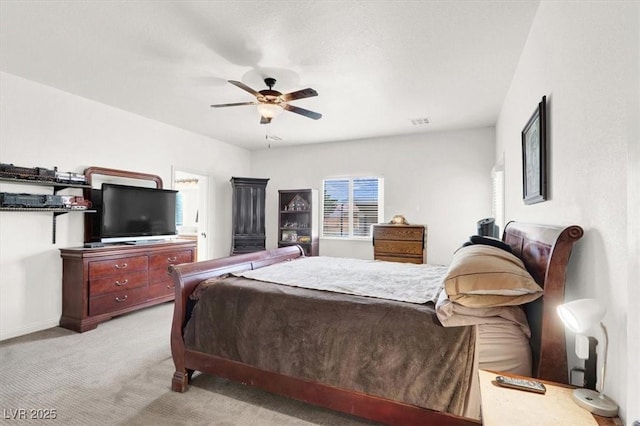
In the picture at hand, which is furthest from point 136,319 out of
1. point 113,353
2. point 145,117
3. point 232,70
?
point 232,70

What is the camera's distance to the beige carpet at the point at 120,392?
2029mm

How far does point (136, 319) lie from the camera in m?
3.96

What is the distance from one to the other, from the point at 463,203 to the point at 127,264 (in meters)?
4.98

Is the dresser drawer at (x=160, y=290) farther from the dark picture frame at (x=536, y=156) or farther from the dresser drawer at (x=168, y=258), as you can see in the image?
the dark picture frame at (x=536, y=156)

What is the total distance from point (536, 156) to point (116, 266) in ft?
14.4

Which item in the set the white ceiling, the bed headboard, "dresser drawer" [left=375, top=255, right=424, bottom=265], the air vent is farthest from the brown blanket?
the air vent

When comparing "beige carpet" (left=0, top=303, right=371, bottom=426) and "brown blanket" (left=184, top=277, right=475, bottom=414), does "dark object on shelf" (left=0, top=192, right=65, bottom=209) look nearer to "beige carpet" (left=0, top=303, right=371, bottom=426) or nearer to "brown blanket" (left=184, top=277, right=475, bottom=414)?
"beige carpet" (left=0, top=303, right=371, bottom=426)

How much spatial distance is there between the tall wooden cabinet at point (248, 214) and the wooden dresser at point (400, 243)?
2471mm

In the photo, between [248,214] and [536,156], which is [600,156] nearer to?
[536,156]

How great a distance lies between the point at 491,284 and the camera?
5.06 feet

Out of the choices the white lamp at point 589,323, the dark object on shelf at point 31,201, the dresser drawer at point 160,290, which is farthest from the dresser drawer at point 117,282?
the white lamp at point 589,323

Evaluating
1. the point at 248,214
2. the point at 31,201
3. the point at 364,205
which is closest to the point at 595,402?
the point at 31,201

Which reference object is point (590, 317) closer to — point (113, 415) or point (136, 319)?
point (113, 415)

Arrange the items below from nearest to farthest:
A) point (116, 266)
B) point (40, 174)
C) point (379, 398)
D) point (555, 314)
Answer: point (555, 314) → point (379, 398) → point (40, 174) → point (116, 266)
